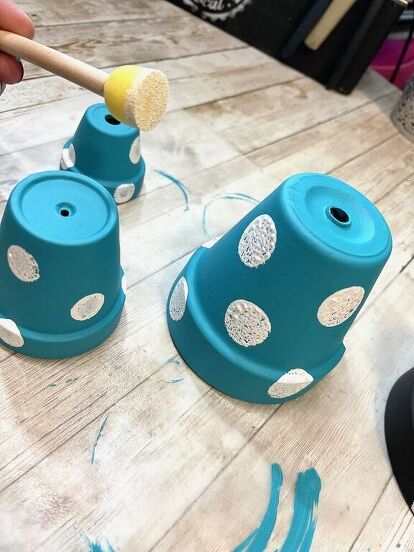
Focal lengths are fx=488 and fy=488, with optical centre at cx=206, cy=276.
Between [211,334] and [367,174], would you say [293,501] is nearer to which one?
[211,334]

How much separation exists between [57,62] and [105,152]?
0.27 metres

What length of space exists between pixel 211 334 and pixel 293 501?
220 mm

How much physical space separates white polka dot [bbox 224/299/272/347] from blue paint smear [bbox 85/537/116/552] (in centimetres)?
26

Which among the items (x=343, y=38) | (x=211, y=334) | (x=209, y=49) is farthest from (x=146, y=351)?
(x=343, y=38)

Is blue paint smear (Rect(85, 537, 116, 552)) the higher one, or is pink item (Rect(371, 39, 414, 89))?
pink item (Rect(371, 39, 414, 89))

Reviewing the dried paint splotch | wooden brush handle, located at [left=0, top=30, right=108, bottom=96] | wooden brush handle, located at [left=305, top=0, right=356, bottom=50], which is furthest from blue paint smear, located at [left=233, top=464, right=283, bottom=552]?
wooden brush handle, located at [left=305, top=0, right=356, bottom=50]

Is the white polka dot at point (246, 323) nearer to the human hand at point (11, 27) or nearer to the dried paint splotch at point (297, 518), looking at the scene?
the dried paint splotch at point (297, 518)

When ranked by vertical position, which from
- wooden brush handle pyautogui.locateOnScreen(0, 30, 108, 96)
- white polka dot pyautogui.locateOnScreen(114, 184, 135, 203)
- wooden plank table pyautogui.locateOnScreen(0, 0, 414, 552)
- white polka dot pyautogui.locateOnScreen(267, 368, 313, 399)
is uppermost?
wooden brush handle pyautogui.locateOnScreen(0, 30, 108, 96)

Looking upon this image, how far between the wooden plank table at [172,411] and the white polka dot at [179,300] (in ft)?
0.12

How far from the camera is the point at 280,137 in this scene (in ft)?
4.03

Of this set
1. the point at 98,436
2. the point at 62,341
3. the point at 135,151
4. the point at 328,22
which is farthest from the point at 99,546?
the point at 328,22

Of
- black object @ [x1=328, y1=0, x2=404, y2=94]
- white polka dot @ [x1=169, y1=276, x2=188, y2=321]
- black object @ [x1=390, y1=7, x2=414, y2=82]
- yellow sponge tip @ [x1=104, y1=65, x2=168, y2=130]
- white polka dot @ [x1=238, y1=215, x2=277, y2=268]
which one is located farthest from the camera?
black object @ [x1=390, y1=7, x2=414, y2=82]

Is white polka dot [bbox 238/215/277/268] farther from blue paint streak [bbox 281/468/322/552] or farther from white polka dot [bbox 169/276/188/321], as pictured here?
blue paint streak [bbox 281/468/322/552]

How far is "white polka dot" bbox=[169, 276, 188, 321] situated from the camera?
650 mm
